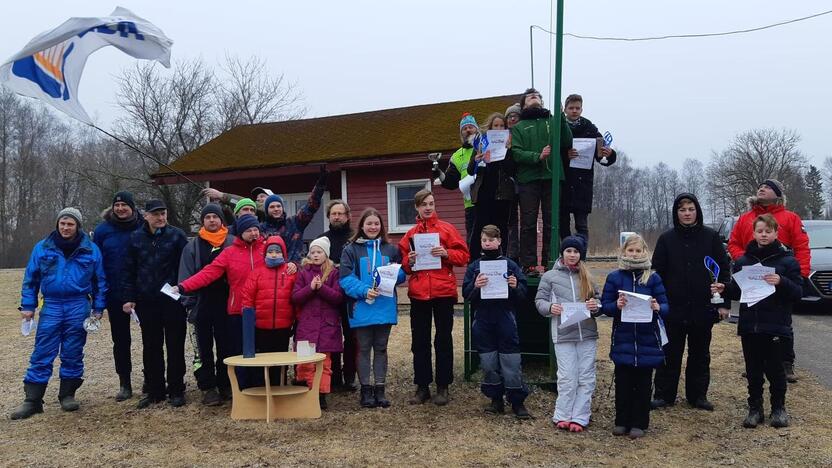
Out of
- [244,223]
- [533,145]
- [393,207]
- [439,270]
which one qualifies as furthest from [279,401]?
[393,207]

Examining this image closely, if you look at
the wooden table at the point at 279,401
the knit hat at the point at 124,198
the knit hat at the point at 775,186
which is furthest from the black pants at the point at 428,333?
the knit hat at the point at 775,186

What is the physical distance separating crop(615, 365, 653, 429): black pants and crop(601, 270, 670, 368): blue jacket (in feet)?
0.28

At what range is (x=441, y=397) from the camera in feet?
20.0

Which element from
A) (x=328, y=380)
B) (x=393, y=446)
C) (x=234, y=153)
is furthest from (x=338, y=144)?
(x=393, y=446)

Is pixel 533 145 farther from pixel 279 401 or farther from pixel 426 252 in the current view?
pixel 279 401

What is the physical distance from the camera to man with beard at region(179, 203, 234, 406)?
608 cm

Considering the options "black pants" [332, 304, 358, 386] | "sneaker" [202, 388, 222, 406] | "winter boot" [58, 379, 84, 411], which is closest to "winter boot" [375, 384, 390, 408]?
"black pants" [332, 304, 358, 386]

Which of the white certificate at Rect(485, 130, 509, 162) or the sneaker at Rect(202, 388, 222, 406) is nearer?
the sneaker at Rect(202, 388, 222, 406)

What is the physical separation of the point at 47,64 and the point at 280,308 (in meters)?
3.35

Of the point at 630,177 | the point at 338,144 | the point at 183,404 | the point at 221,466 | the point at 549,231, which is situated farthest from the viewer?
the point at 630,177

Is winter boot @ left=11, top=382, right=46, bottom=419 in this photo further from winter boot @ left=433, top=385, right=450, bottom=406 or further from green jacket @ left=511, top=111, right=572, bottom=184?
green jacket @ left=511, top=111, right=572, bottom=184

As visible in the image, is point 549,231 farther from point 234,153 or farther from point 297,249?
point 234,153

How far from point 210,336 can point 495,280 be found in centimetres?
271

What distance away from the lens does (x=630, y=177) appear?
271 ft
